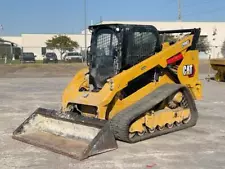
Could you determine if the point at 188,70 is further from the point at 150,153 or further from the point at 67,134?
the point at 67,134

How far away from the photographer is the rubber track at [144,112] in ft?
22.7

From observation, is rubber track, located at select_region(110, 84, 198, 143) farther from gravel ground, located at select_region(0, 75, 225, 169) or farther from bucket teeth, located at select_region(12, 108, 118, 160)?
bucket teeth, located at select_region(12, 108, 118, 160)

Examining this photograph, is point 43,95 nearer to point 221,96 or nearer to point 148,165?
point 221,96

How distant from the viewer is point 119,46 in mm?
7785

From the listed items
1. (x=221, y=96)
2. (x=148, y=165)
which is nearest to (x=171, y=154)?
(x=148, y=165)

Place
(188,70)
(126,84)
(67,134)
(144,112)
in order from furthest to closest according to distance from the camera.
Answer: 1. (188,70)
2. (126,84)
3. (144,112)
4. (67,134)

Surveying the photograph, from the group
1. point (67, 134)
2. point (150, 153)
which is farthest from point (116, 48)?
point (150, 153)

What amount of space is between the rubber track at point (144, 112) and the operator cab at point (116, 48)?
2.65 ft

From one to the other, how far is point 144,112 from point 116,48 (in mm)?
1459

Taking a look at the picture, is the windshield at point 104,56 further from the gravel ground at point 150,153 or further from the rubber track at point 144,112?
the gravel ground at point 150,153

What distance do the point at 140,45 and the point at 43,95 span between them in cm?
713

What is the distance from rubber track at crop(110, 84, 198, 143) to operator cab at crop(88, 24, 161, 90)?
81 cm

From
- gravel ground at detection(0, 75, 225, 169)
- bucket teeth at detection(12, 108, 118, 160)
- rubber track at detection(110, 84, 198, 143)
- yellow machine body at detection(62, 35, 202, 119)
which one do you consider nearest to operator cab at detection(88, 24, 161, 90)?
yellow machine body at detection(62, 35, 202, 119)

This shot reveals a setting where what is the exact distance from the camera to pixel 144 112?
24.0 ft
